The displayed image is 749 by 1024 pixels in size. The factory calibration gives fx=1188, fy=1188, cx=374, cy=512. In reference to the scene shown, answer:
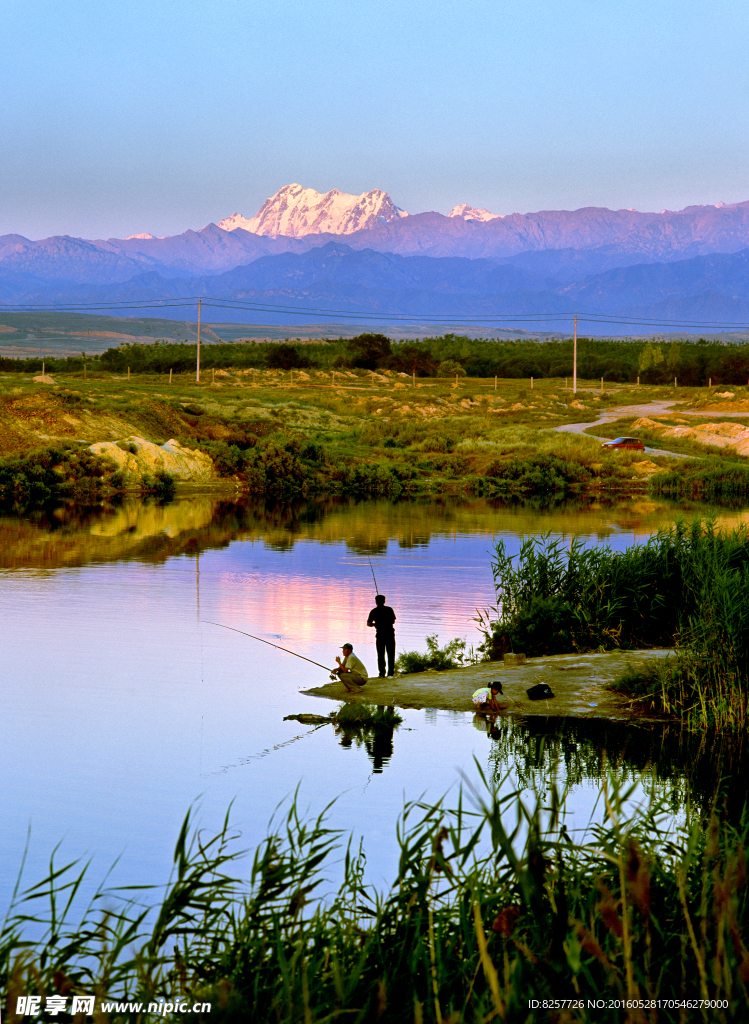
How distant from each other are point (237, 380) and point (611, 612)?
77.7 metres

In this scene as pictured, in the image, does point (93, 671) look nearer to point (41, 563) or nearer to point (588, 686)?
point (588, 686)

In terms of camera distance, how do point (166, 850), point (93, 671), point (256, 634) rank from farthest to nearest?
point (256, 634) → point (93, 671) → point (166, 850)

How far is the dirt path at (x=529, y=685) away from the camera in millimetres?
14922

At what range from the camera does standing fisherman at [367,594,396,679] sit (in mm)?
16266

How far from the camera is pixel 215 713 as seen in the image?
14914 millimetres

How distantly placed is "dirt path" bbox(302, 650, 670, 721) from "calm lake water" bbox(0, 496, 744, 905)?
17.4 inches

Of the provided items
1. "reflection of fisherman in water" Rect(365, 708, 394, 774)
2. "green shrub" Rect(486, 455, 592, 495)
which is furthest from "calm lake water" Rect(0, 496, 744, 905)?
"green shrub" Rect(486, 455, 592, 495)

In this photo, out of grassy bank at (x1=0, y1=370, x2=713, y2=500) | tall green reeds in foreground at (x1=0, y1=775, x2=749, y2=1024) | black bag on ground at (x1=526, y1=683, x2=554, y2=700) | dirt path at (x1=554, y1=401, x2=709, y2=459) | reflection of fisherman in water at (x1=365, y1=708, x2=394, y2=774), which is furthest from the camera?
dirt path at (x1=554, y1=401, x2=709, y2=459)

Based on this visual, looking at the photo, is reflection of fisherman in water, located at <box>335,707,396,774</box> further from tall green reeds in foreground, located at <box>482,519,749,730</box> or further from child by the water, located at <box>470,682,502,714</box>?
tall green reeds in foreground, located at <box>482,519,749,730</box>

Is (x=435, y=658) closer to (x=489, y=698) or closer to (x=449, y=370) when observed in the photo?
(x=489, y=698)

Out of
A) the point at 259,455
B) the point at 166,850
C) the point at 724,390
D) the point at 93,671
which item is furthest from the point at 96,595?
the point at 724,390

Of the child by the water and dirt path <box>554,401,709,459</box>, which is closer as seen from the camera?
the child by the water

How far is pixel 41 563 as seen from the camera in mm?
28203

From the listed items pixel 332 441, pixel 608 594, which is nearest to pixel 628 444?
pixel 332 441
